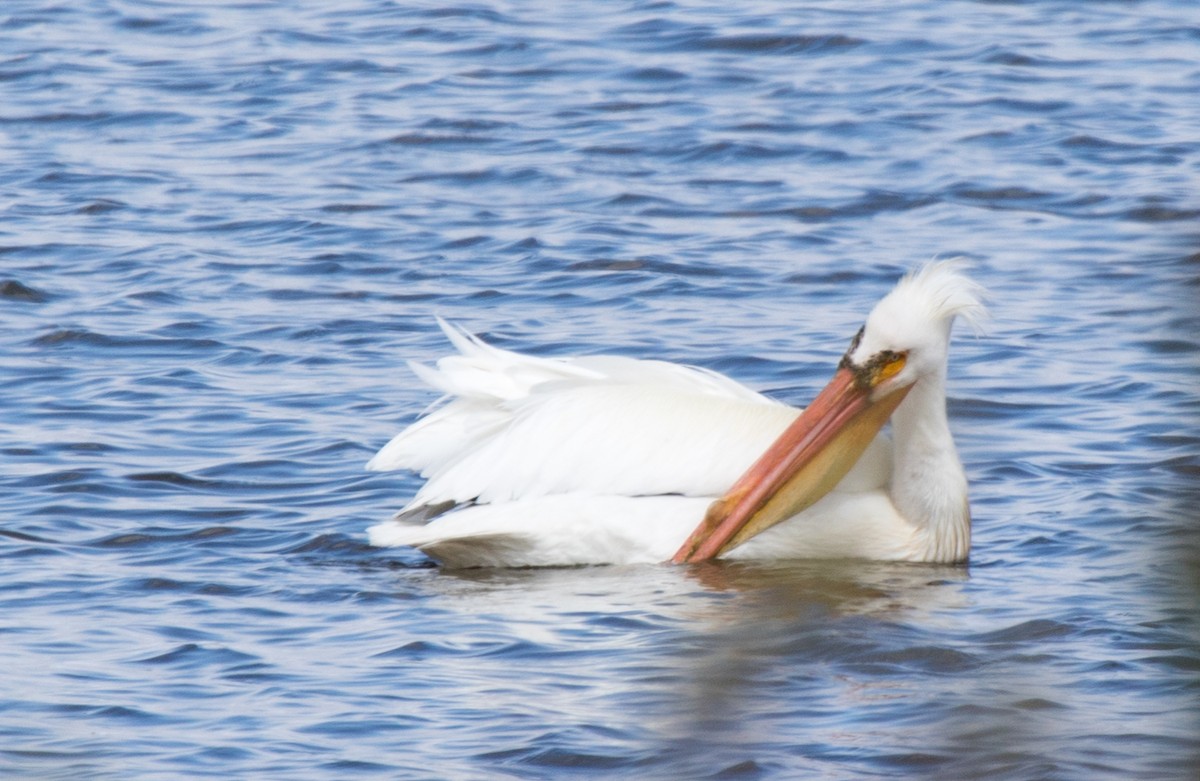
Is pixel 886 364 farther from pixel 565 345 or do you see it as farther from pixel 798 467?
pixel 565 345

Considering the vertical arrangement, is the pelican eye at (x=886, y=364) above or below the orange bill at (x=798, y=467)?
above

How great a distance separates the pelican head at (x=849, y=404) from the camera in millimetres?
5355

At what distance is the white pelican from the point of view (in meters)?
5.37

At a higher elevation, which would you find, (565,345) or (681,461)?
(681,461)

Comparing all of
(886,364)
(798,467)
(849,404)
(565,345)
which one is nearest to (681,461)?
(798,467)

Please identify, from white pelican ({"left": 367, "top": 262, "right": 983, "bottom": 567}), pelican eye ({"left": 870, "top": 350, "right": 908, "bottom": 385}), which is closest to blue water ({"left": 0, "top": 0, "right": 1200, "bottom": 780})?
white pelican ({"left": 367, "top": 262, "right": 983, "bottom": 567})

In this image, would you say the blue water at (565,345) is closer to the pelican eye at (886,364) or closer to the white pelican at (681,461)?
the white pelican at (681,461)

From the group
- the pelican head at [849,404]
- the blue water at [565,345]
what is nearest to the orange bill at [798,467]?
the pelican head at [849,404]

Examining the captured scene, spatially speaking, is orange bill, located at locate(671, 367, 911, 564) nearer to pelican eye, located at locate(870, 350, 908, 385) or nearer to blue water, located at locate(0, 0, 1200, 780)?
pelican eye, located at locate(870, 350, 908, 385)

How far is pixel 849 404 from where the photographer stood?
5449mm

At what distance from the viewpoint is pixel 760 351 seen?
745cm

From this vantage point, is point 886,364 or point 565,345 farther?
point 565,345

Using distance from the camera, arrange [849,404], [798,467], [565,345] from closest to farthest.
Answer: [798,467], [849,404], [565,345]

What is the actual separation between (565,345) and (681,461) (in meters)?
2.17
